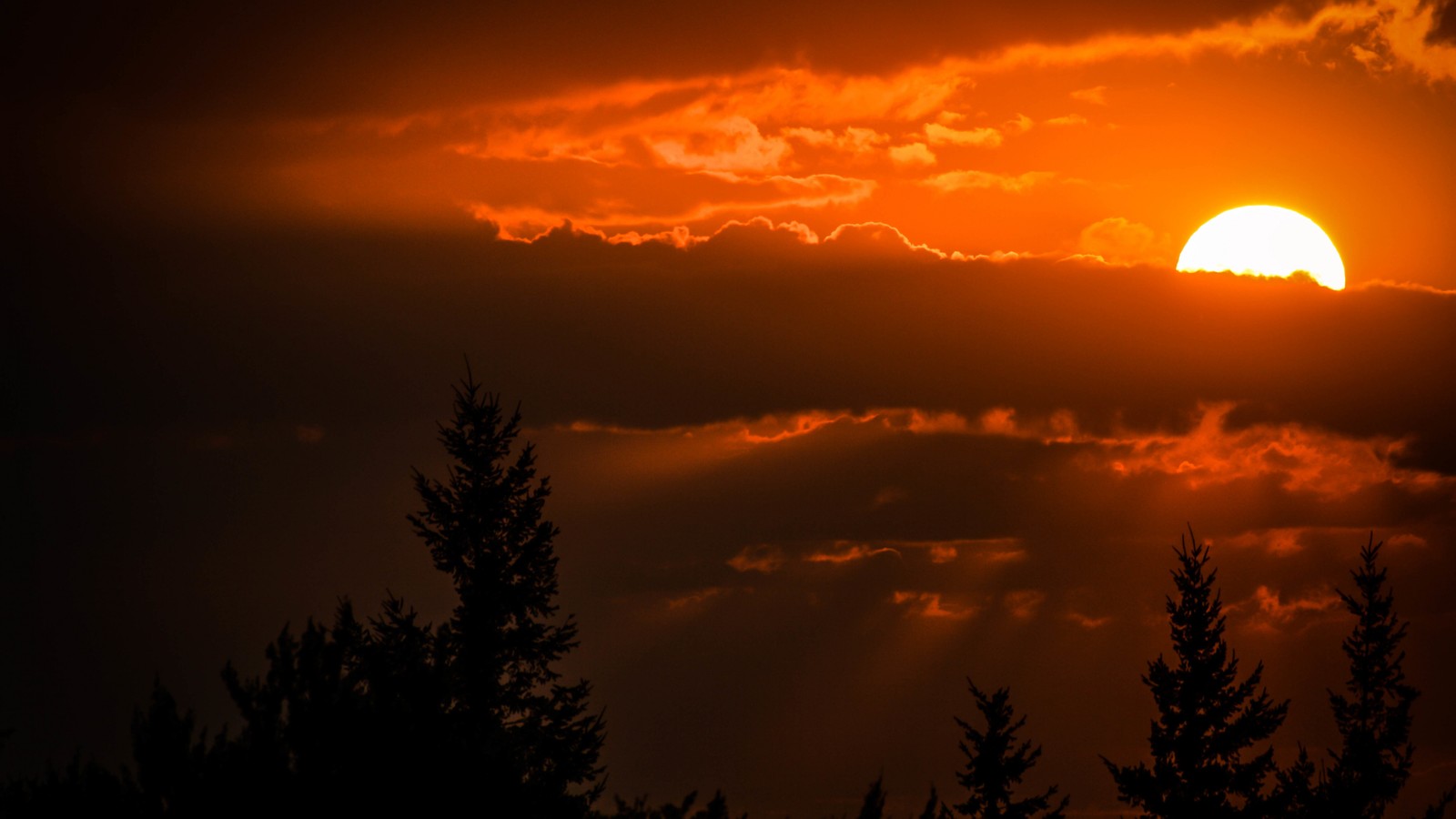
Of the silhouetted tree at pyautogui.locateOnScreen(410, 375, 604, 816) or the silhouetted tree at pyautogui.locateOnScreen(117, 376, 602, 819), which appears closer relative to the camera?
the silhouetted tree at pyautogui.locateOnScreen(117, 376, 602, 819)

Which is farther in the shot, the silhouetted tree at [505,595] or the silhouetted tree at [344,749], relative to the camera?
the silhouetted tree at [505,595]

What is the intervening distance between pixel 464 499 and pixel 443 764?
767 inches

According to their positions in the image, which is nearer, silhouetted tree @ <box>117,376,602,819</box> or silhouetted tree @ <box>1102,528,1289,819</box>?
silhouetted tree @ <box>117,376,602,819</box>

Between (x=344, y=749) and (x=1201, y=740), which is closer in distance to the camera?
(x=344, y=749)

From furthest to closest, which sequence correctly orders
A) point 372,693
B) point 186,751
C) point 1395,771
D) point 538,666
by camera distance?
point 1395,771 < point 538,666 < point 372,693 < point 186,751

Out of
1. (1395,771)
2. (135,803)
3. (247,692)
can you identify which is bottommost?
(1395,771)

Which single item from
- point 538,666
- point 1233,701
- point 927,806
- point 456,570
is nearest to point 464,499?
point 456,570

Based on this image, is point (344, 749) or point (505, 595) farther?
point (505, 595)

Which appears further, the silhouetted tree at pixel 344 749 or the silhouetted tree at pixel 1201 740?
the silhouetted tree at pixel 1201 740

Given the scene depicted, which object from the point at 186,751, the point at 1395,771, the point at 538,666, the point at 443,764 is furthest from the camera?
the point at 1395,771

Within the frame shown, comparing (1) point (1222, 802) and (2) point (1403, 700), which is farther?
(2) point (1403, 700)

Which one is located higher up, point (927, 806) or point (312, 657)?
point (312, 657)

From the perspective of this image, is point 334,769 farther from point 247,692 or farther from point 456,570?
point 456,570

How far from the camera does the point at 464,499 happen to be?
A: 1635 inches
